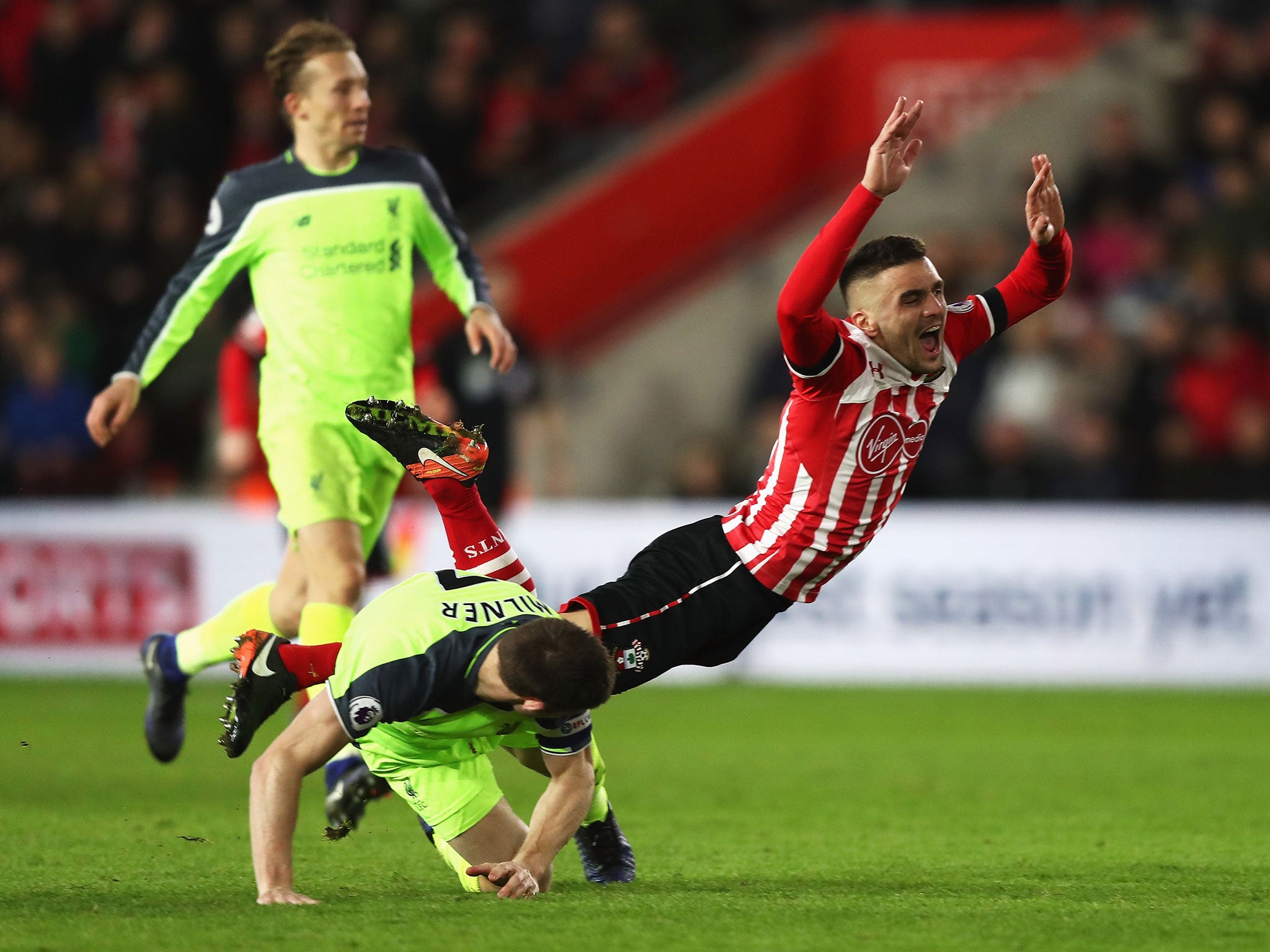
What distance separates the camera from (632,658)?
18.0 feet

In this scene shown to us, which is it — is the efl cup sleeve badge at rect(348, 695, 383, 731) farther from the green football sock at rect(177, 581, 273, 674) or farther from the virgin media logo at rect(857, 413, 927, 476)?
the green football sock at rect(177, 581, 273, 674)

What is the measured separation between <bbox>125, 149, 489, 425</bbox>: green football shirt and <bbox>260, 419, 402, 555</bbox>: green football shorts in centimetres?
6

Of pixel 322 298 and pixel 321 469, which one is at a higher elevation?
pixel 322 298

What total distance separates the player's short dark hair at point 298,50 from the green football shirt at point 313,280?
10.6 inches

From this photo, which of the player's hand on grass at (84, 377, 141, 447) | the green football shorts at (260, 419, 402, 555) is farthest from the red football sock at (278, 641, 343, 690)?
the player's hand on grass at (84, 377, 141, 447)

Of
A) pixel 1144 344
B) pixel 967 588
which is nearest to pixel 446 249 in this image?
pixel 967 588

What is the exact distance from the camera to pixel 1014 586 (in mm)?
12180

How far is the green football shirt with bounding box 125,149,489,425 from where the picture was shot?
20.9 ft

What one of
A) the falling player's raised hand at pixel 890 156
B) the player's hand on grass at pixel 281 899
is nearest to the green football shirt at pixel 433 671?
the player's hand on grass at pixel 281 899

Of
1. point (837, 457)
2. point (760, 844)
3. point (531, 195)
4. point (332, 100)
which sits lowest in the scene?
point (760, 844)

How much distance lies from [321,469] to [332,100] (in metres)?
1.30

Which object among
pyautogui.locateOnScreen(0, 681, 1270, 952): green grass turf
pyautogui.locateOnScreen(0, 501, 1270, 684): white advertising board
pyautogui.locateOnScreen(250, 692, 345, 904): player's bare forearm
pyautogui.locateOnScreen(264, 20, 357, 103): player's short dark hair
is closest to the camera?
pyautogui.locateOnScreen(0, 681, 1270, 952): green grass turf

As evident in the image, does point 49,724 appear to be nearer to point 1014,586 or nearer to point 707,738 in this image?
point 707,738

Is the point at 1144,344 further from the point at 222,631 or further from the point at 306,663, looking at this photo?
the point at 306,663
